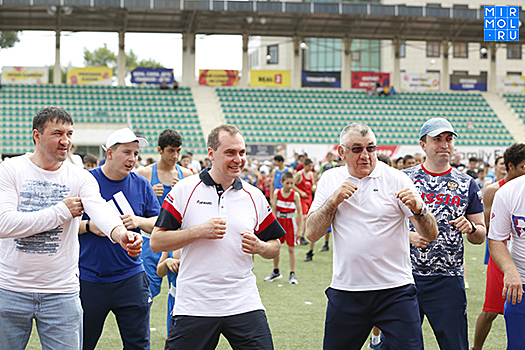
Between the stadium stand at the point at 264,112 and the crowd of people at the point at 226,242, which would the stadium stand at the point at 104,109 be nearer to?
the stadium stand at the point at 264,112

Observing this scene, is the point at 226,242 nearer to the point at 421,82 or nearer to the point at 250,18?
the point at 250,18

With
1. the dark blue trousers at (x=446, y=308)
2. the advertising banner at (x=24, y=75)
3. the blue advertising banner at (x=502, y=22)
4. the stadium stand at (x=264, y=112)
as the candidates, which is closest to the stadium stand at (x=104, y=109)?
the stadium stand at (x=264, y=112)

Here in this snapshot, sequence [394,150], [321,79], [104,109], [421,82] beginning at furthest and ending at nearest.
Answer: [421,82] → [321,79] → [104,109] → [394,150]

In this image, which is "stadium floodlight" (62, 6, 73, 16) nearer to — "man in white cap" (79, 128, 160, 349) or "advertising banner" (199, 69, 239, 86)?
"advertising banner" (199, 69, 239, 86)

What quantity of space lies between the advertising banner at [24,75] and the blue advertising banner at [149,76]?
4.78m

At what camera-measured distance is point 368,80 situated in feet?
110

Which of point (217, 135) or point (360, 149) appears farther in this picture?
point (360, 149)

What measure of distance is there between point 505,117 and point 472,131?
3644 millimetres

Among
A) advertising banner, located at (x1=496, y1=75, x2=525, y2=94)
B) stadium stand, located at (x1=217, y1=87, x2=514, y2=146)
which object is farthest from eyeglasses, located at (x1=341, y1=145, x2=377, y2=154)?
advertising banner, located at (x1=496, y1=75, x2=525, y2=94)

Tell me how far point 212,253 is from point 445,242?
2089mm

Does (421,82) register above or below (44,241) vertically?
above

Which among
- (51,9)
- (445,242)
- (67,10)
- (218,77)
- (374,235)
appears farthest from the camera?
(218,77)

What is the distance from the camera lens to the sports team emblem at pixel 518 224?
12.6ft

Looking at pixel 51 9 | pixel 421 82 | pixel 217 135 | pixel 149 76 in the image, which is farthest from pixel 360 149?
pixel 421 82
